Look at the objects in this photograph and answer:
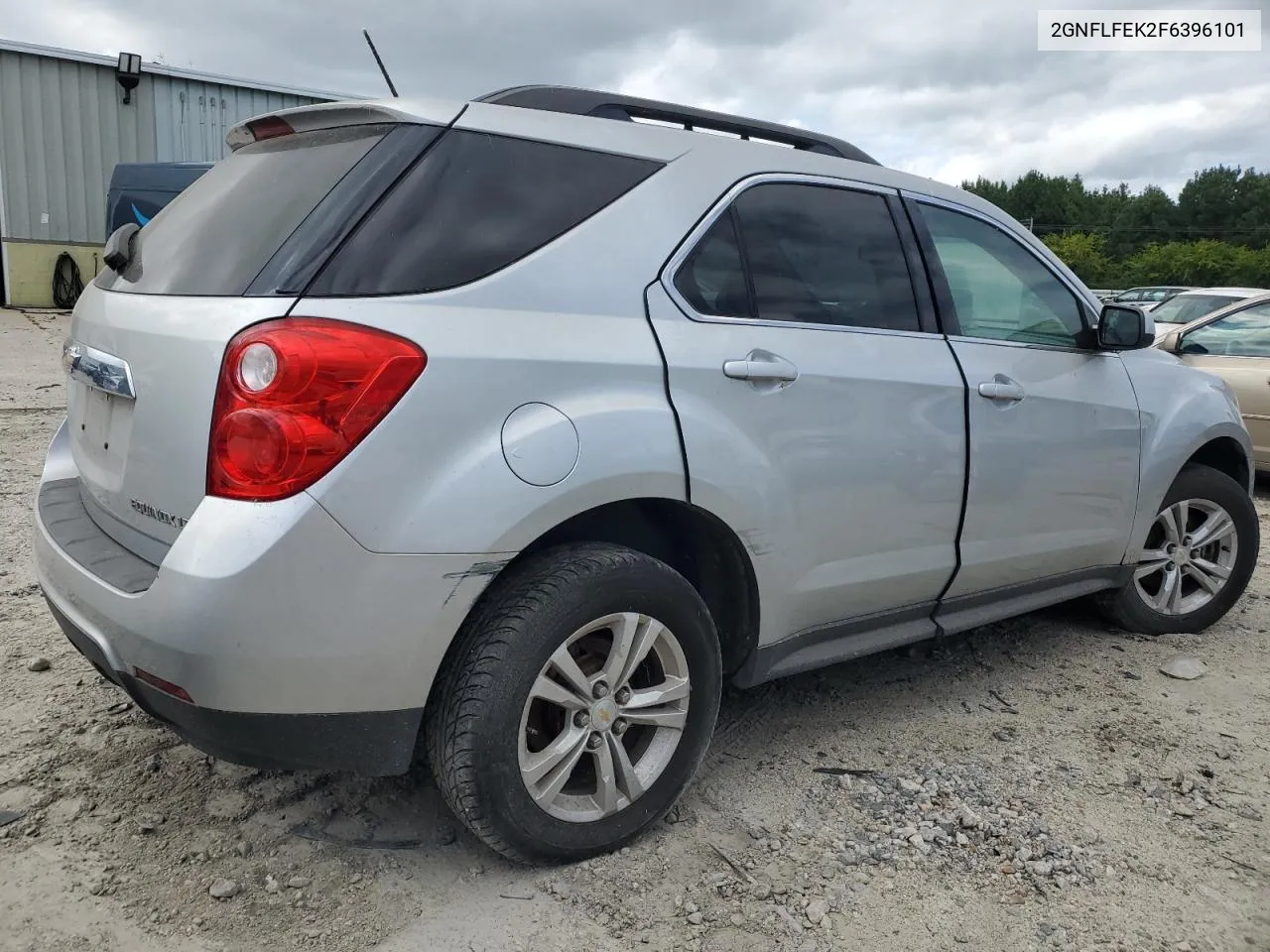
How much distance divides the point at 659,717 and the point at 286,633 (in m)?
0.93

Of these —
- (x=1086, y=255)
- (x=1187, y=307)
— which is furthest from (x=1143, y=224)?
(x=1187, y=307)

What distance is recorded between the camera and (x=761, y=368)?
2592 mm

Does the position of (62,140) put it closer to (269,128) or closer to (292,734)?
(269,128)

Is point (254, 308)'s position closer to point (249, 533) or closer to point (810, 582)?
point (249, 533)

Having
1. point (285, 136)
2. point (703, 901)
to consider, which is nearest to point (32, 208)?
point (285, 136)

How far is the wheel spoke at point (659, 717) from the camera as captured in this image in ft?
8.04

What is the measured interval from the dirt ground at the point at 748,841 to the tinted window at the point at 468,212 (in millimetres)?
1339

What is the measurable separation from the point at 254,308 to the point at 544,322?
594 mm

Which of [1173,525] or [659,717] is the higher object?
[1173,525]

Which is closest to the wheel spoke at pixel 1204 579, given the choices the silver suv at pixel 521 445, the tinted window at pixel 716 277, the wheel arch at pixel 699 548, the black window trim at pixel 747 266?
the silver suv at pixel 521 445

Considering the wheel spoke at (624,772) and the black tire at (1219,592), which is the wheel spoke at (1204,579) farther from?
the wheel spoke at (624,772)

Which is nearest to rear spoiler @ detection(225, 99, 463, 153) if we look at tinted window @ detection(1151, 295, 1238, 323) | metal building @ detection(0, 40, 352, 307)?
tinted window @ detection(1151, 295, 1238, 323)

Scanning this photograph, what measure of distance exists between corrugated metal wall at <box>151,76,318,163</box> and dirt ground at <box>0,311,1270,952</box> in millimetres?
15988

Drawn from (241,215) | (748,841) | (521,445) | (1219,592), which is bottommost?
(748,841)
